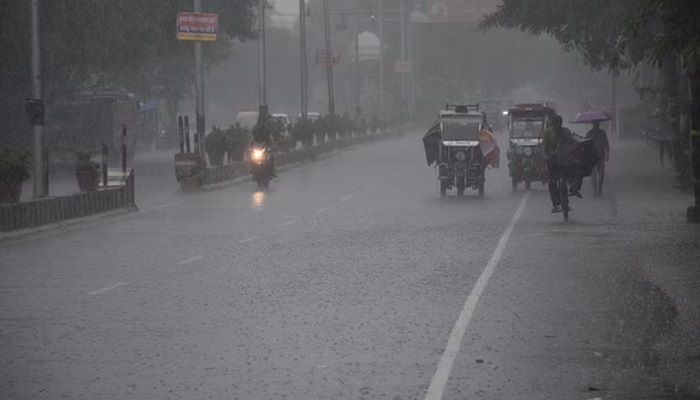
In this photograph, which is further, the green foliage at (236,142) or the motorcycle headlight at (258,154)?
the green foliage at (236,142)

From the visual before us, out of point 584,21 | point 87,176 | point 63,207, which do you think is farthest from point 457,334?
point 584,21

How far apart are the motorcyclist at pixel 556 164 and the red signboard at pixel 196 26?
15.9 meters

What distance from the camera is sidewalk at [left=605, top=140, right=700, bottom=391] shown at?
11039 millimetres

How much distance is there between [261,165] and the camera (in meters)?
39.4

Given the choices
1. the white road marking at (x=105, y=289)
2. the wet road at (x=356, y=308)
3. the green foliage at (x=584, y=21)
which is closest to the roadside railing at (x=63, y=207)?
the wet road at (x=356, y=308)

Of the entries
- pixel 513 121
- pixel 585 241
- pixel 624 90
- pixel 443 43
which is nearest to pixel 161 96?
pixel 624 90

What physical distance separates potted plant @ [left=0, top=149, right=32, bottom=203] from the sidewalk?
10.2 meters

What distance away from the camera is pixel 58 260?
19.8 meters

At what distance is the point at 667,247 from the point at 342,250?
4550 millimetres

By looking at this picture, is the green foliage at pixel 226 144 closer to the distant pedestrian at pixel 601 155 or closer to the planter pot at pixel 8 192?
the distant pedestrian at pixel 601 155

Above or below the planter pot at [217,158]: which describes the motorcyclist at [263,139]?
above

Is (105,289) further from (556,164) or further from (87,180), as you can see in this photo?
(87,180)

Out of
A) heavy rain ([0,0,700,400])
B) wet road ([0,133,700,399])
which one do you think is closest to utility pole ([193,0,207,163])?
heavy rain ([0,0,700,400])

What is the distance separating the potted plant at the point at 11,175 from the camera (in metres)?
25.4
